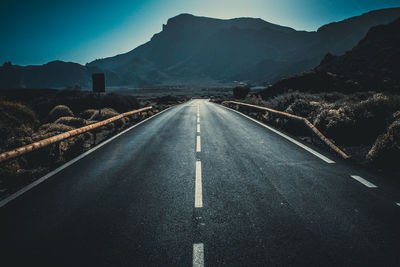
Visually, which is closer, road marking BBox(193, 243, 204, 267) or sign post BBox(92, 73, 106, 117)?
road marking BBox(193, 243, 204, 267)

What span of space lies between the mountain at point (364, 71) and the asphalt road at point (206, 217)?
75.5 ft

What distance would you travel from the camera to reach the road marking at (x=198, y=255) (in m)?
2.30

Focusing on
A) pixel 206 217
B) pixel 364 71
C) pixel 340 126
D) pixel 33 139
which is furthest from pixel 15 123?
pixel 364 71

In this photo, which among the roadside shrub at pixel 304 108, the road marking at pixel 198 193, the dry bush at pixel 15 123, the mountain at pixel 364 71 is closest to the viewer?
the road marking at pixel 198 193

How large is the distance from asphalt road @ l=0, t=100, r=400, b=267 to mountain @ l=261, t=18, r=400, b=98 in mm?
22998

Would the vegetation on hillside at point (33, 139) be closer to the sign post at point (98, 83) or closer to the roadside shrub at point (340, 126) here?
the sign post at point (98, 83)

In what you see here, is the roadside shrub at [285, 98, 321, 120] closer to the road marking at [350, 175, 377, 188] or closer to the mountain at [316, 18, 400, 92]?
the road marking at [350, 175, 377, 188]

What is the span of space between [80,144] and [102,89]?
327 inches

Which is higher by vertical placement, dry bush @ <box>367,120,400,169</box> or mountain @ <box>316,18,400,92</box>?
mountain @ <box>316,18,400,92</box>

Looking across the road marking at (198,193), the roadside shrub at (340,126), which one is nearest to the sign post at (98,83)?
the road marking at (198,193)

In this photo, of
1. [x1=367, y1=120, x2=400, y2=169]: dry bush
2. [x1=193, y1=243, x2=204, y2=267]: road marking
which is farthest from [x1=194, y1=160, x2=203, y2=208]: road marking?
[x1=367, y1=120, x2=400, y2=169]: dry bush

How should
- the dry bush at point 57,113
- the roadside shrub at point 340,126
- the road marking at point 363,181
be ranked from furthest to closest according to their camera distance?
the dry bush at point 57,113, the roadside shrub at point 340,126, the road marking at point 363,181

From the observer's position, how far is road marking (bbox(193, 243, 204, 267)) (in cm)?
230

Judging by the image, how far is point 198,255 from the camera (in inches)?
95.3
